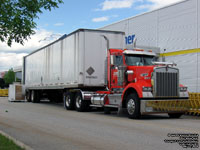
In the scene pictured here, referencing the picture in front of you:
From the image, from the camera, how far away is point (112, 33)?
18484mm

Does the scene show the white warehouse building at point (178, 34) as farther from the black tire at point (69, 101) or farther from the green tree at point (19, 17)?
the green tree at point (19, 17)

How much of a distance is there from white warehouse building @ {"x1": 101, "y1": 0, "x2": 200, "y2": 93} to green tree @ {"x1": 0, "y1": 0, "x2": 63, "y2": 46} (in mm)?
16356

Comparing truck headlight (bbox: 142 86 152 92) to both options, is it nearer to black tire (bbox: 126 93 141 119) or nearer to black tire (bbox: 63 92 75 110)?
black tire (bbox: 126 93 141 119)

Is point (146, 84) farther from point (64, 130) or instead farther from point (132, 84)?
point (64, 130)

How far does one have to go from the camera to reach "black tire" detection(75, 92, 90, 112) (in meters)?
18.2

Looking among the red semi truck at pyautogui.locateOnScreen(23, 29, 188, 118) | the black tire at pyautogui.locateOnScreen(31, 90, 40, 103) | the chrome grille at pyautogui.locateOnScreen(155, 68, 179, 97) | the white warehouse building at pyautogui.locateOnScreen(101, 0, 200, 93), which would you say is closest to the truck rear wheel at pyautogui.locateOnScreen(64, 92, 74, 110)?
the red semi truck at pyautogui.locateOnScreen(23, 29, 188, 118)

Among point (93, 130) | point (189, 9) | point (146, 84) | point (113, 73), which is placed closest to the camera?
point (93, 130)

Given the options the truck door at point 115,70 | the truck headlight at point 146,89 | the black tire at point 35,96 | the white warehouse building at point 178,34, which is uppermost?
the white warehouse building at point 178,34

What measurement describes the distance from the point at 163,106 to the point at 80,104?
6058mm

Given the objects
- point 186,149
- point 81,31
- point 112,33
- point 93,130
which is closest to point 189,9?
point 112,33

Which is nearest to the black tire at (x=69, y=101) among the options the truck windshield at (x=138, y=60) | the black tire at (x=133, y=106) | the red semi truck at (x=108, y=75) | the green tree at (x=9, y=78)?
the red semi truck at (x=108, y=75)

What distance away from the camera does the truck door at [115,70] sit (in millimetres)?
15562

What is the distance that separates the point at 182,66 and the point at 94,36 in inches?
361

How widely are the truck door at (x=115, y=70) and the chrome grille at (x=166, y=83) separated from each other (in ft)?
7.62
